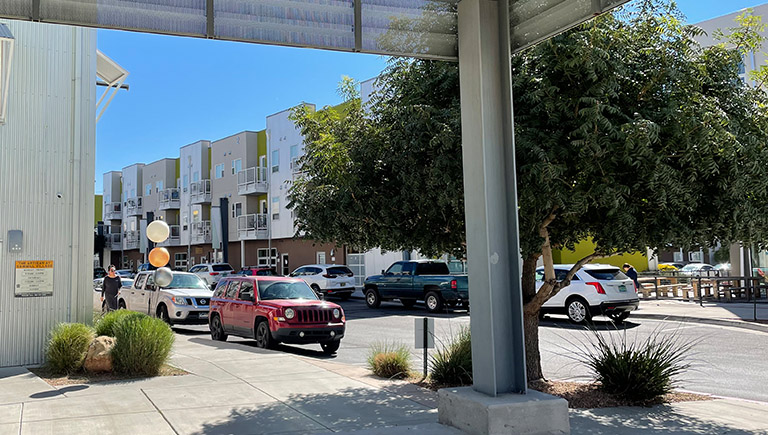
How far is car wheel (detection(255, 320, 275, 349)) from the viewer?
43.3ft

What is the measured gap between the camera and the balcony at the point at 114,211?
67500mm

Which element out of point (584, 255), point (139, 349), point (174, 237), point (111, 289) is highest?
point (174, 237)

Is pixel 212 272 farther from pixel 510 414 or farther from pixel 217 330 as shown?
pixel 510 414

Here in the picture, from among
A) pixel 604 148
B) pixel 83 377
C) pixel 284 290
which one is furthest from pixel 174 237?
pixel 604 148

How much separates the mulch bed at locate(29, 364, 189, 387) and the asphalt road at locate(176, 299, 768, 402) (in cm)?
365

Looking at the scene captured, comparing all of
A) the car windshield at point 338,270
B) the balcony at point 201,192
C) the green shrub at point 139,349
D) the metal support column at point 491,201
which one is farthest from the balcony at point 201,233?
the metal support column at point 491,201

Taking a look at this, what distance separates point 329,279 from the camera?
96.1 ft

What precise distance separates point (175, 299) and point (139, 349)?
27.5ft

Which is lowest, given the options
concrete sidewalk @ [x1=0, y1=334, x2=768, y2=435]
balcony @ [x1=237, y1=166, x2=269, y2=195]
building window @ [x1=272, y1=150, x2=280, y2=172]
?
concrete sidewalk @ [x1=0, y1=334, x2=768, y2=435]

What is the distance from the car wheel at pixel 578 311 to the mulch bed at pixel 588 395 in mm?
8867

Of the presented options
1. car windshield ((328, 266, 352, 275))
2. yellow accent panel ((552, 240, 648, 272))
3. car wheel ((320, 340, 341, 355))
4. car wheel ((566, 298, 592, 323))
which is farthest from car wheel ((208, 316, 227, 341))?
yellow accent panel ((552, 240, 648, 272))

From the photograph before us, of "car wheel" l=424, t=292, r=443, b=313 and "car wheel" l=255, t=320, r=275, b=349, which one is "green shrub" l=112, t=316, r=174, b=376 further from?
"car wheel" l=424, t=292, r=443, b=313

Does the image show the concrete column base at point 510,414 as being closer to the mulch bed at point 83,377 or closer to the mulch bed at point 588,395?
the mulch bed at point 588,395

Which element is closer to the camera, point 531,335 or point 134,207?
point 531,335
